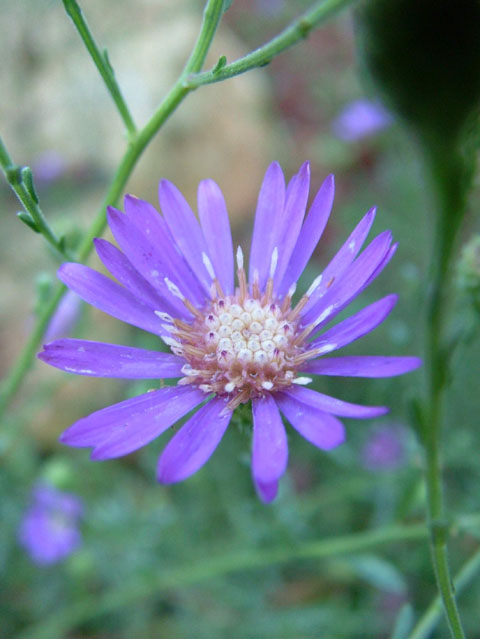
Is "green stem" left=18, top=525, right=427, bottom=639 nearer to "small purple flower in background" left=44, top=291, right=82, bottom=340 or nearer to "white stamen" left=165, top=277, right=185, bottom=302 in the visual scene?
"white stamen" left=165, top=277, right=185, bottom=302

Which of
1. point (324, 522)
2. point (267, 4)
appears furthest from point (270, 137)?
point (324, 522)

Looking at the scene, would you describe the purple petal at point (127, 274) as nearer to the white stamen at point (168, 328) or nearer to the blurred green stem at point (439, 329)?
the white stamen at point (168, 328)

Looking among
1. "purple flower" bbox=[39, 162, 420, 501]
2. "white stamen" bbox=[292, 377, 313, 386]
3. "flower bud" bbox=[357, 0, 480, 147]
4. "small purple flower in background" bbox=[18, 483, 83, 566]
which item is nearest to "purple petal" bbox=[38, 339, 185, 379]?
"purple flower" bbox=[39, 162, 420, 501]

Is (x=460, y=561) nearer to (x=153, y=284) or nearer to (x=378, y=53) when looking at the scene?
(x=153, y=284)

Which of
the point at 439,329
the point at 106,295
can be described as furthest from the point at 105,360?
the point at 439,329

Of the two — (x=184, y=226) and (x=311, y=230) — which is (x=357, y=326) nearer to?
(x=311, y=230)

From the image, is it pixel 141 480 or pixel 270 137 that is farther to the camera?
pixel 270 137

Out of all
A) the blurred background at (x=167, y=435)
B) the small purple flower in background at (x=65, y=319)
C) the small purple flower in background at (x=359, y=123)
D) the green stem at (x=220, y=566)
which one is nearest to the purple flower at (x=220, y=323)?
the blurred background at (x=167, y=435)
